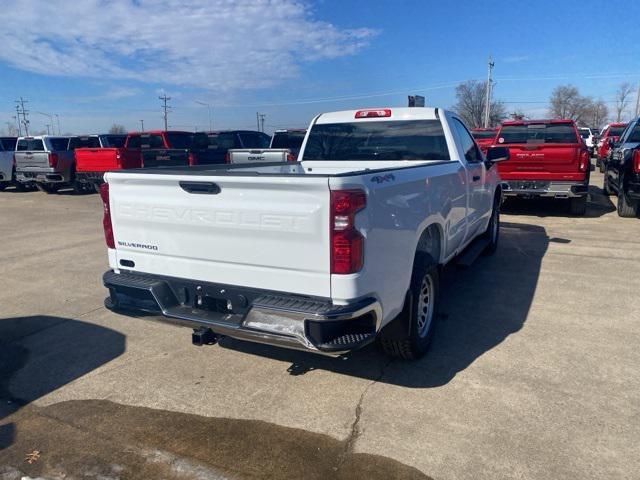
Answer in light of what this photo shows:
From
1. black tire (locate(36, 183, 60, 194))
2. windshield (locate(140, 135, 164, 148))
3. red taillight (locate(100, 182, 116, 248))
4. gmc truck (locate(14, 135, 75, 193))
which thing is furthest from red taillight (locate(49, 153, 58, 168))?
red taillight (locate(100, 182, 116, 248))

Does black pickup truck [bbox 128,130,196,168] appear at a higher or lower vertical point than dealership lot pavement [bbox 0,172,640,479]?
higher

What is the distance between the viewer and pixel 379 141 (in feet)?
18.0

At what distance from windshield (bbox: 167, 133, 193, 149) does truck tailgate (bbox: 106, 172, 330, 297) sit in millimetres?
13538

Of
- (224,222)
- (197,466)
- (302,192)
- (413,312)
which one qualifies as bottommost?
(197,466)

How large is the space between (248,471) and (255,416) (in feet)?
1.86

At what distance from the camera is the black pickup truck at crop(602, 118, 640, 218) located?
30.6 feet

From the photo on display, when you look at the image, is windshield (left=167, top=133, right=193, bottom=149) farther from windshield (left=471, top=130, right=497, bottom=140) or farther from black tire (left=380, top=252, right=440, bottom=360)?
black tire (left=380, top=252, right=440, bottom=360)

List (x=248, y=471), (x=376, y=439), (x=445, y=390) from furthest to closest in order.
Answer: (x=445, y=390)
(x=376, y=439)
(x=248, y=471)

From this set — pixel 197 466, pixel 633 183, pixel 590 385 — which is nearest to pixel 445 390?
pixel 590 385

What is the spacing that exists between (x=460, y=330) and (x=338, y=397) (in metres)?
1.63

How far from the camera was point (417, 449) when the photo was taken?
3012mm

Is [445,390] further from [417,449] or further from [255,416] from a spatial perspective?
[255,416]

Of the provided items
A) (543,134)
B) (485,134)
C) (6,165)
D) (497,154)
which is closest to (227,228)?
(497,154)

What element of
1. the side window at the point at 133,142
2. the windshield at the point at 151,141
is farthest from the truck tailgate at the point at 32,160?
the windshield at the point at 151,141
